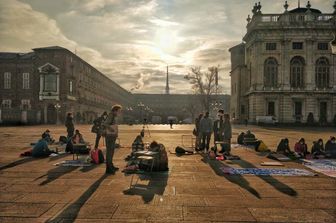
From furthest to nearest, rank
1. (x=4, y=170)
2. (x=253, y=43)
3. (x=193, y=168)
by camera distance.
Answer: (x=253, y=43)
(x=193, y=168)
(x=4, y=170)

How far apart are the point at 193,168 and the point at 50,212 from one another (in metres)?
5.82

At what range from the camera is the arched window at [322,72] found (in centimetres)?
5750

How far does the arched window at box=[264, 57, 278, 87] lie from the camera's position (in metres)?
57.9

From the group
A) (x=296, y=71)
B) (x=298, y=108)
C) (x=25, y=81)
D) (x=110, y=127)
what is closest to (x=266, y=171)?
(x=110, y=127)

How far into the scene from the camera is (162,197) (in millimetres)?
7238

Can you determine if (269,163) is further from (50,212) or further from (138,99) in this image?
(138,99)

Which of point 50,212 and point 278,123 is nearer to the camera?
point 50,212

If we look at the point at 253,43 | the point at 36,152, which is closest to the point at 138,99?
the point at 253,43

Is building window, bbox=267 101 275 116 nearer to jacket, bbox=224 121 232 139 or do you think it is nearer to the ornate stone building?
the ornate stone building

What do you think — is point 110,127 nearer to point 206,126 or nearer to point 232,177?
point 232,177

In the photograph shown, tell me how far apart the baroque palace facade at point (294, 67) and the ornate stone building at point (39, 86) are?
33.0m

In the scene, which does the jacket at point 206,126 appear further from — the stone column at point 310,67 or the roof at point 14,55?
the roof at point 14,55

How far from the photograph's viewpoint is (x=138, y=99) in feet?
474

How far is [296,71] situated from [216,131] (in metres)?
45.9
